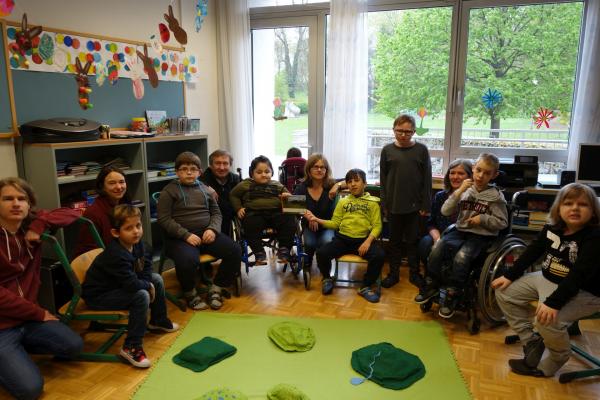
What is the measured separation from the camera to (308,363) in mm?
2361

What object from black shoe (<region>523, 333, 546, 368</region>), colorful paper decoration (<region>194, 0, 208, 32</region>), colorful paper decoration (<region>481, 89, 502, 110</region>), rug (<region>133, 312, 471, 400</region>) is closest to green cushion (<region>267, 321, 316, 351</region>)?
rug (<region>133, 312, 471, 400</region>)

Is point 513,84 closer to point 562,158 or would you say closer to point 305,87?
point 562,158

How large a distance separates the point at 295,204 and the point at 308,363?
129cm

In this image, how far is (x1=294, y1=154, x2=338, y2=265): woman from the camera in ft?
11.2

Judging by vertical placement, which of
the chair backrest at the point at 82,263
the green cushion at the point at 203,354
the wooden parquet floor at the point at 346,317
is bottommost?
the wooden parquet floor at the point at 346,317

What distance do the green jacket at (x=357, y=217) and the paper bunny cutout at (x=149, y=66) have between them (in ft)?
6.48

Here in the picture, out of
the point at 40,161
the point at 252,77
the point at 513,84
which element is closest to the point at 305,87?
the point at 252,77

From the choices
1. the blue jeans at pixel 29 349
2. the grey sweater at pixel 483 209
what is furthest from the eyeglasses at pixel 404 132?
the blue jeans at pixel 29 349

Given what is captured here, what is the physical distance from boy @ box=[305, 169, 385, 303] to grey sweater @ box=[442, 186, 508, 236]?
1.88ft

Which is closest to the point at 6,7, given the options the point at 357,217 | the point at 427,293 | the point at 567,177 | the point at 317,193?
the point at 317,193

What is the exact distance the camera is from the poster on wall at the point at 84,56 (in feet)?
9.82

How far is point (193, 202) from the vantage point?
3.17m

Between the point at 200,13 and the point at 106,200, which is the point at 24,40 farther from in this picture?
the point at 200,13

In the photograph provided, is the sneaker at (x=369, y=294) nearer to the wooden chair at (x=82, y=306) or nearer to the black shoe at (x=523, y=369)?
the black shoe at (x=523, y=369)
